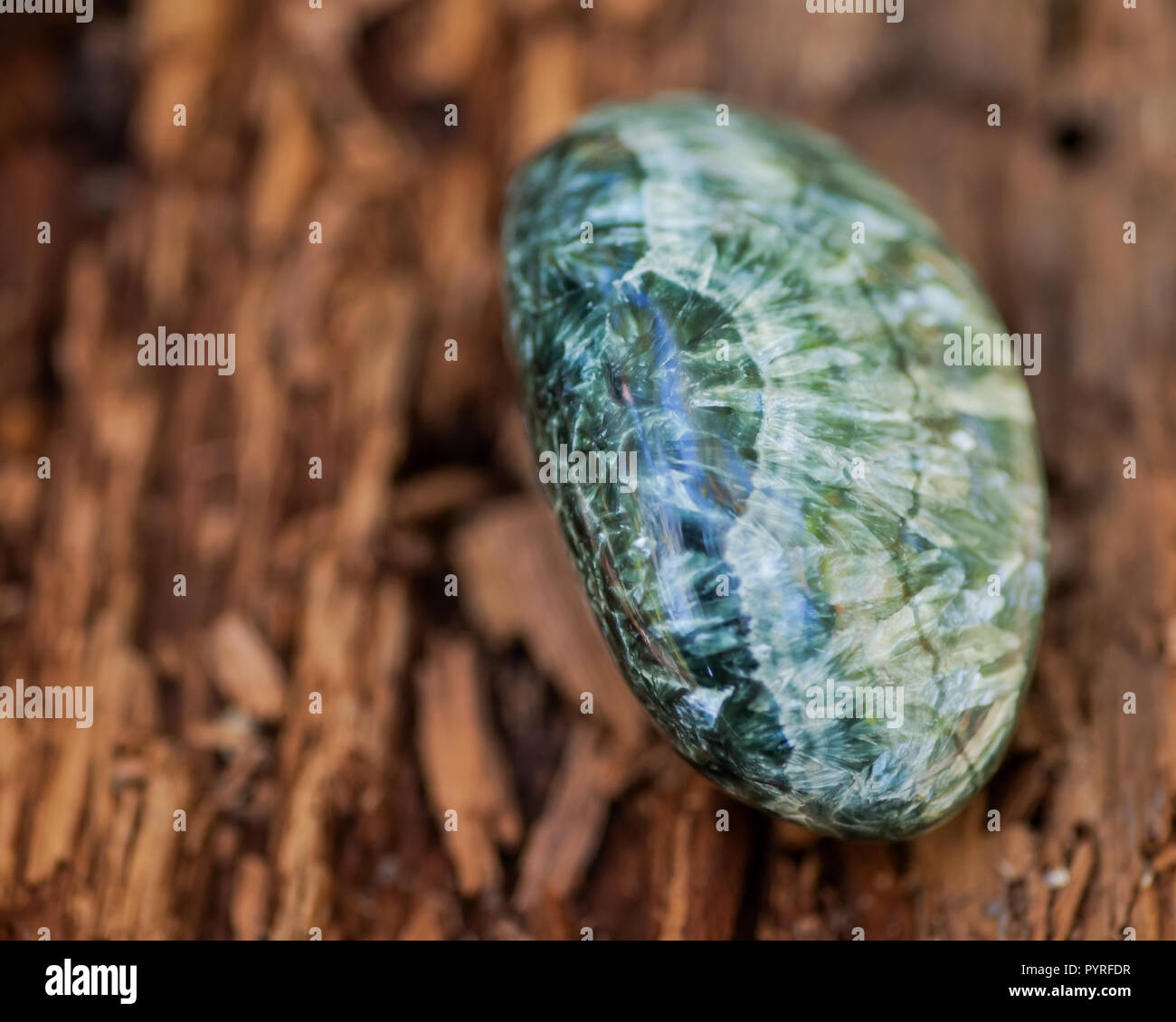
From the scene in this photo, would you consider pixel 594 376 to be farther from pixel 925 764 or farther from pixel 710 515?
pixel 925 764

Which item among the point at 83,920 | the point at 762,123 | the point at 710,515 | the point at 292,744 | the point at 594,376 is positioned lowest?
the point at 83,920

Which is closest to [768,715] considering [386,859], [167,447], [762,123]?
[386,859]

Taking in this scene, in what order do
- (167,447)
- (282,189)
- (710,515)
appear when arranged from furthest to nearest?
1. (282,189)
2. (167,447)
3. (710,515)

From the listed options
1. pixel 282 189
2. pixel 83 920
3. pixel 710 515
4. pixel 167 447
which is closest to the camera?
pixel 710 515

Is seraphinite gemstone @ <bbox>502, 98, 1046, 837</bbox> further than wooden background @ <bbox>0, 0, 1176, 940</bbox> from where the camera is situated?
No

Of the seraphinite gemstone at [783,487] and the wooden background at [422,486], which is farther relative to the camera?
the wooden background at [422,486]
